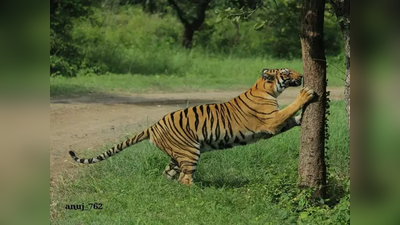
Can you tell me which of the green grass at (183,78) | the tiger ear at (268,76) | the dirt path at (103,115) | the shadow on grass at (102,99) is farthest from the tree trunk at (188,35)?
the tiger ear at (268,76)

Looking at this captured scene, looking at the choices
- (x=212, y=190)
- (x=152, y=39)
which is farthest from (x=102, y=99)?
(x=152, y=39)

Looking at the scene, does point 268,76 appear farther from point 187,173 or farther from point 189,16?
point 189,16

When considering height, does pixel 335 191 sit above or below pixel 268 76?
below

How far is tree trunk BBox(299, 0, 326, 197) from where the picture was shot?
5.40 m

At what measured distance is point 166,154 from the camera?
632 cm

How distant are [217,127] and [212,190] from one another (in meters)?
0.70

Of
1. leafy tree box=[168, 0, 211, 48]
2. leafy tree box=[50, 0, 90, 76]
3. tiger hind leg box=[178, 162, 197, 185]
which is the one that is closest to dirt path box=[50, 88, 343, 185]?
tiger hind leg box=[178, 162, 197, 185]

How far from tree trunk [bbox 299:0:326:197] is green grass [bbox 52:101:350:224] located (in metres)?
0.21

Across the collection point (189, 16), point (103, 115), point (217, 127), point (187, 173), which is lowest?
point (103, 115)

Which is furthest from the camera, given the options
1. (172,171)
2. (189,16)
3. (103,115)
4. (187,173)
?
(189,16)

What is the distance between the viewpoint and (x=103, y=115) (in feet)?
32.6

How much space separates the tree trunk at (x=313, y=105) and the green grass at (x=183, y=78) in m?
7.06
